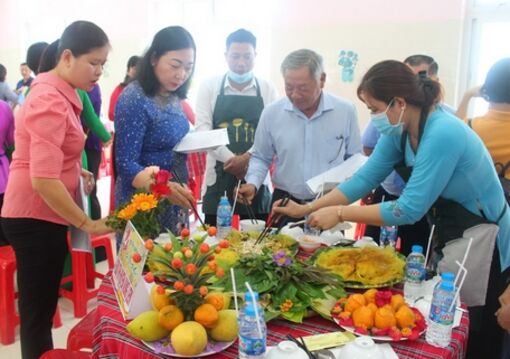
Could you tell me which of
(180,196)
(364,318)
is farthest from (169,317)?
(180,196)

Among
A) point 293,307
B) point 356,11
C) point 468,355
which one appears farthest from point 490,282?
point 356,11

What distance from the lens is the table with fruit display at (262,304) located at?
1095 mm

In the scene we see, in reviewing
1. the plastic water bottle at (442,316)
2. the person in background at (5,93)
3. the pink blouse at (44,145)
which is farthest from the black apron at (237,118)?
the person in background at (5,93)

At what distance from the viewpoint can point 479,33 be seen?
4254 millimetres

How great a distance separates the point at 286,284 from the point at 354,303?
0.20 m

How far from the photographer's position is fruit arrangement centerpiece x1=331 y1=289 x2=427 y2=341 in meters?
1.14

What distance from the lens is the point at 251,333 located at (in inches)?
38.8

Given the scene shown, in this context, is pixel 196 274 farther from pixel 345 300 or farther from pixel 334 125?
pixel 334 125

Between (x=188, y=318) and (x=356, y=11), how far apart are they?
170 inches

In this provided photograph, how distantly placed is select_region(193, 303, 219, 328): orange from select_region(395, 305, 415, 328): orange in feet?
1.53

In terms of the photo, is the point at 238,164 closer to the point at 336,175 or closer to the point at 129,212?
the point at 336,175

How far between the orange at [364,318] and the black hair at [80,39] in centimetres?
128

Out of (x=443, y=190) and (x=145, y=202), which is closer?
(x=145, y=202)

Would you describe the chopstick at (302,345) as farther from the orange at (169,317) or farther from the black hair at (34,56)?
the black hair at (34,56)
